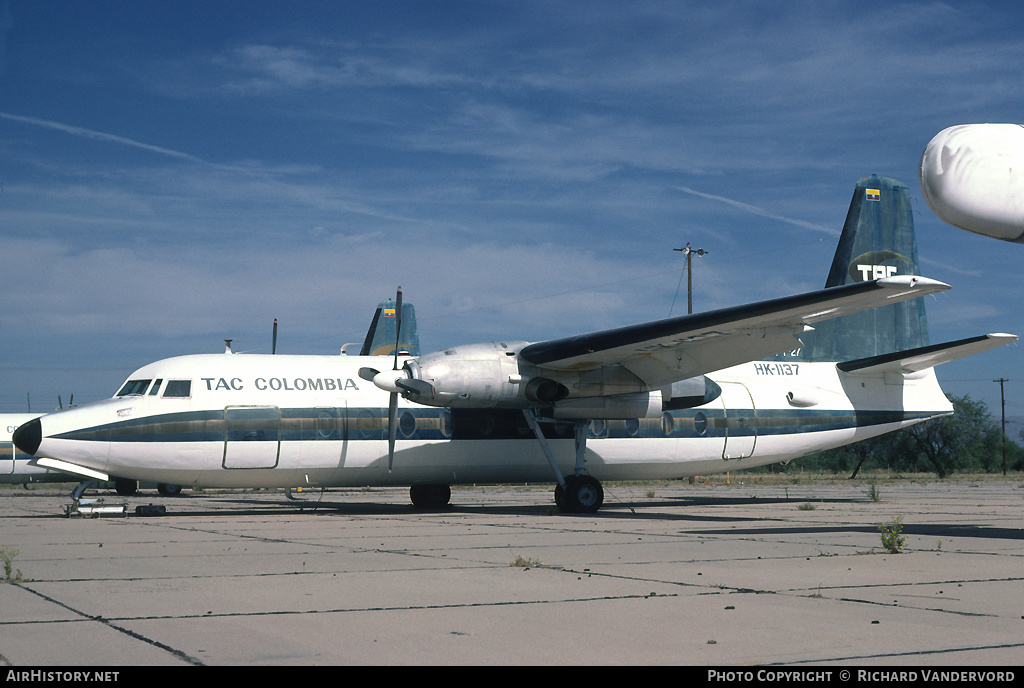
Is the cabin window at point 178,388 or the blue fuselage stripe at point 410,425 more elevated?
the cabin window at point 178,388

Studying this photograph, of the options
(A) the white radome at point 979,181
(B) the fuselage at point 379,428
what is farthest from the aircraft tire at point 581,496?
(A) the white radome at point 979,181

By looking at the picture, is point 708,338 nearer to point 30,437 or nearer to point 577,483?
point 577,483

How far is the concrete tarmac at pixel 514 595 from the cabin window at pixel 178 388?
10.4 feet

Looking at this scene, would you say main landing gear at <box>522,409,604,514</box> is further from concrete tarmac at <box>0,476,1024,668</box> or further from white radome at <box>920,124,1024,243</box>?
white radome at <box>920,124,1024,243</box>

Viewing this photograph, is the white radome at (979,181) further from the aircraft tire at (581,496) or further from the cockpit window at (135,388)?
the cockpit window at (135,388)

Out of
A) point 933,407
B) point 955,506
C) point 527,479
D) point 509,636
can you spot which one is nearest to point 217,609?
point 509,636

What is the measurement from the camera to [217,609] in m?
7.01

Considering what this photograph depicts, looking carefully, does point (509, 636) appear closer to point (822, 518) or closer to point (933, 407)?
point (822, 518)

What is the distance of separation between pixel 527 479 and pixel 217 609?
13.2 metres

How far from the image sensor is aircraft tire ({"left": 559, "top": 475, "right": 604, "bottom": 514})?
1830 cm

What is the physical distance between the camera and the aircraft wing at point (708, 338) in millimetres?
13930

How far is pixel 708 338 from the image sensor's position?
1669 cm
